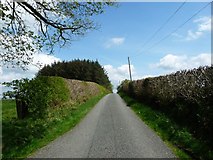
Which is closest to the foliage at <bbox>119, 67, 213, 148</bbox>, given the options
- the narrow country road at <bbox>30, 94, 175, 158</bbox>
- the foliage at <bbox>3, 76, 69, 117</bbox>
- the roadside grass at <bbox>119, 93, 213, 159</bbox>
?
the roadside grass at <bbox>119, 93, 213, 159</bbox>

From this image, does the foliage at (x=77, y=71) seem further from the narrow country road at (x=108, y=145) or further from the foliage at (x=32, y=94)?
the narrow country road at (x=108, y=145)

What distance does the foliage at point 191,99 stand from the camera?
8.34m

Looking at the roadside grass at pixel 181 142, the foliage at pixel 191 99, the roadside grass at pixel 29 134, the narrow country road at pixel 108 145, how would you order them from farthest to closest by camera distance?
the foliage at pixel 191 99
the roadside grass at pixel 29 134
the narrow country road at pixel 108 145
the roadside grass at pixel 181 142

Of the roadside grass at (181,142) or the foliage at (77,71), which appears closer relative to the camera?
the roadside grass at (181,142)

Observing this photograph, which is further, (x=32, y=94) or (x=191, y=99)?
(x=32, y=94)

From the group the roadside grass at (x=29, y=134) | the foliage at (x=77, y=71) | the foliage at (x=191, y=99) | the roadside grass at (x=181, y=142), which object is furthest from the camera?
the foliage at (x=77, y=71)

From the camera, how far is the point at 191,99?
34.2 ft

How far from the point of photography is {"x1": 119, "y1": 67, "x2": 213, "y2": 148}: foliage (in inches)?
328

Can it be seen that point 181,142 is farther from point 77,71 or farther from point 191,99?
→ point 77,71

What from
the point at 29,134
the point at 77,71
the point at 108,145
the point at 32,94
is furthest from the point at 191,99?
the point at 77,71

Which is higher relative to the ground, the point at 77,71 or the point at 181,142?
the point at 77,71

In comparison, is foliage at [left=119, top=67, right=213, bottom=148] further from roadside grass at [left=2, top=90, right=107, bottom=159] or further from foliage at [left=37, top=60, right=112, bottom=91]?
foliage at [left=37, top=60, right=112, bottom=91]

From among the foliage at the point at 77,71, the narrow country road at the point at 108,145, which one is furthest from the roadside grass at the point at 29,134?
the foliage at the point at 77,71

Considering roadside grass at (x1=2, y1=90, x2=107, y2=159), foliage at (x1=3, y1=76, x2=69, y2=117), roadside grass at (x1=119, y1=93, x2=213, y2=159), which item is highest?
foliage at (x1=3, y1=76, x2=69, y2=117)
